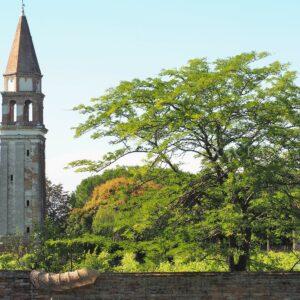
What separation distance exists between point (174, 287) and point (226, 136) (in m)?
4.40

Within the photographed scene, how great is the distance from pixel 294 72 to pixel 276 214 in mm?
3706

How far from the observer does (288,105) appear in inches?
733

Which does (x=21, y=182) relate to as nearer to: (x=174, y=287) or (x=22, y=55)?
(x=22, y=55)

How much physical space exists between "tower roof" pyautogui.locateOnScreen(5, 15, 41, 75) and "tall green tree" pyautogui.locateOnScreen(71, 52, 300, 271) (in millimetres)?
43285

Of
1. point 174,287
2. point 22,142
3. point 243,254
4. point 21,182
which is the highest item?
point 22,142

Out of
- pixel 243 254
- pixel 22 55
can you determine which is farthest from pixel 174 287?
pixel 22 55

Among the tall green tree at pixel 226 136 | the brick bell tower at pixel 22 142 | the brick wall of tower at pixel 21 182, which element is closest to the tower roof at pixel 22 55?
the brick bell tower at pixel 22 142

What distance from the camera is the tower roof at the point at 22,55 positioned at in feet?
202

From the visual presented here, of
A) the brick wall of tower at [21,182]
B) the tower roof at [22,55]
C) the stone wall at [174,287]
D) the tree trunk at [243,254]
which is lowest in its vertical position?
the stone wall at [174,287]

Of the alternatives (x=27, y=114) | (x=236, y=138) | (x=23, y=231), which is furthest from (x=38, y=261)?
(x=27, y=114)

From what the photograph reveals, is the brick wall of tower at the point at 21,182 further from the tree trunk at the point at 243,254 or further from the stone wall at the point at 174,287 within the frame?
the stone wall at the point at 174,287

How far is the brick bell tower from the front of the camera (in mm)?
59625

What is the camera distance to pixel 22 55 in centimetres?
6172

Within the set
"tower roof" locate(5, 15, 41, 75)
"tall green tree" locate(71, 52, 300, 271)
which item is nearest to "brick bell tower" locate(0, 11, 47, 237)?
"tower roof" locate(5, 15, 41, 75)
